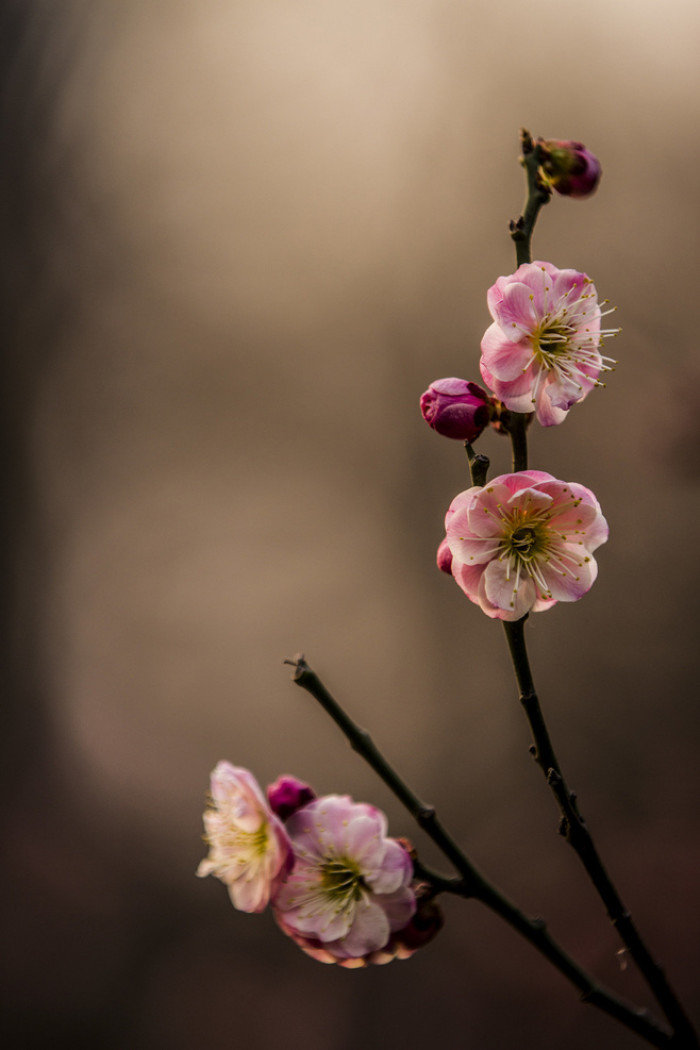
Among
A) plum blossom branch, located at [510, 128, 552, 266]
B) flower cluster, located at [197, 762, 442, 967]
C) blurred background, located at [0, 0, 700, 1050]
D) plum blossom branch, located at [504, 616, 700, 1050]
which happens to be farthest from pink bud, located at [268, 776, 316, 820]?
blurred background, located at [0, 0, 700, 1050]

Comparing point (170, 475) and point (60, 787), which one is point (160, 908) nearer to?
point (60, 787)

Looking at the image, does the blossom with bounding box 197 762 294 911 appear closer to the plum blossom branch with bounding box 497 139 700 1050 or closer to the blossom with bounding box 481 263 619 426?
the plum blossom branch with bounding box 497 139 700 1050

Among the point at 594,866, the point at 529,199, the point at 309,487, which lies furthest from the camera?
the point at 309,487

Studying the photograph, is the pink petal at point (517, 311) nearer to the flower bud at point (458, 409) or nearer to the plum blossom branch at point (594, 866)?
the flower bud at point (458, 409)

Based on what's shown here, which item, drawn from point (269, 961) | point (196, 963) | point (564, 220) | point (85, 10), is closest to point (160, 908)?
point (196, 963)

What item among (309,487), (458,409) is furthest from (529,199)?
(309,487)

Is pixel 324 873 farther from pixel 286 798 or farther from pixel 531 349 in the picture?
pixel 531 349

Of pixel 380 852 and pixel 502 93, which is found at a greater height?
pixel 502 93
